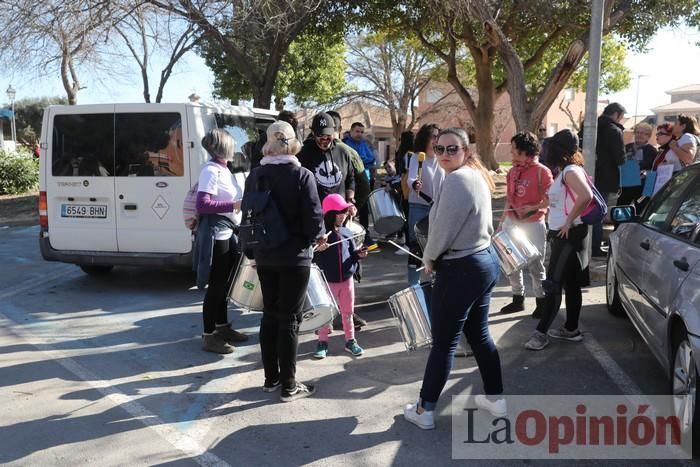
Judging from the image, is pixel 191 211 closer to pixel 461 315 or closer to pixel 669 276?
pixel 461 315

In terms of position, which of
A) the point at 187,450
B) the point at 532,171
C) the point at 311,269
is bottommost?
the point at 187,450

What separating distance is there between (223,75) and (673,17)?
17044 millimetres

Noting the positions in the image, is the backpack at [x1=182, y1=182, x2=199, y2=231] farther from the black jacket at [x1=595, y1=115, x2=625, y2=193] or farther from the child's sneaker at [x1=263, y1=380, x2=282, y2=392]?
the black jacket at [x1=595, y1=115, x2=625, y2=193]

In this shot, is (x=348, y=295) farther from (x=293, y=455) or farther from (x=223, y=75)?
(x=223, y=75)

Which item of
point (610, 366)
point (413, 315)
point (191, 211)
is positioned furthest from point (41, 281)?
point (610, 366)

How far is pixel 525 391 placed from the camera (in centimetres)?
405

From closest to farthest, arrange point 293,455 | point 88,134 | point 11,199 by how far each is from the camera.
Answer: point 293,455 < point 88,134 < point 11,199

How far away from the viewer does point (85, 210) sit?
662cm

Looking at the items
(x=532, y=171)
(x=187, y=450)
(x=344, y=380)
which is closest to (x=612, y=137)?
(x=532, y=171)

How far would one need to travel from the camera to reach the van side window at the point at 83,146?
6.55 m

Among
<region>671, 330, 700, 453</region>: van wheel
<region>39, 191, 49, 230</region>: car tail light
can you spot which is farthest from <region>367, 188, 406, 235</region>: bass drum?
<region>39, 191, 49, 230</region>: car tail light

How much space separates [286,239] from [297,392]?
3.56ft

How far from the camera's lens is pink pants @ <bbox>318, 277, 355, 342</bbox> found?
4789 millimetres

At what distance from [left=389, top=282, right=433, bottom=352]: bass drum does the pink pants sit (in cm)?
81
